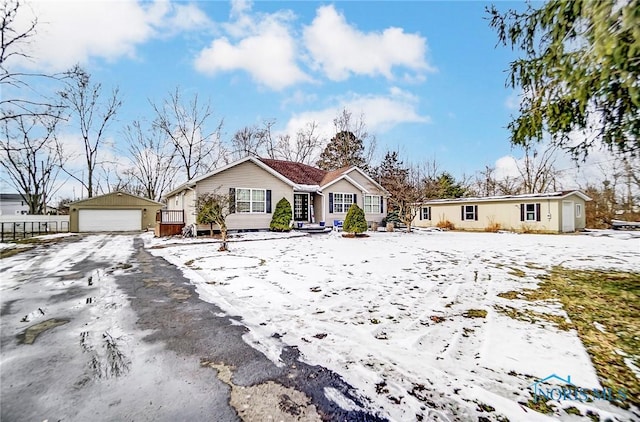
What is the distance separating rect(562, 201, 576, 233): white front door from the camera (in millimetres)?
20109

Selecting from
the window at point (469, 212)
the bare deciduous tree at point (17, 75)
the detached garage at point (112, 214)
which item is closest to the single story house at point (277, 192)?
the detached garage at point (112, 214)

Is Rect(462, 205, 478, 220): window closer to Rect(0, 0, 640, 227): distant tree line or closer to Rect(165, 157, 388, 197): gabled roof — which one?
Rect(0, 0, 640, 227): distant tree line

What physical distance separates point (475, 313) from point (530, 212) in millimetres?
21137

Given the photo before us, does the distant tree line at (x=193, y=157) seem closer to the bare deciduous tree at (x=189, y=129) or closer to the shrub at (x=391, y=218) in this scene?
the bare deciduous tree at (x=189, y=129)

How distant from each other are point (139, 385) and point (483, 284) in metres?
6.18

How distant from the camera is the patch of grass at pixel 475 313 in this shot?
167 inches

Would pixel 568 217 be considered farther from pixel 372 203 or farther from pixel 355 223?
pixel 355 223

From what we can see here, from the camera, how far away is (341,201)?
20.8 meters

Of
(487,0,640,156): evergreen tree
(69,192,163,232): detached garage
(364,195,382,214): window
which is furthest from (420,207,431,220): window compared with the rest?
(69,192,163,232): detached garage

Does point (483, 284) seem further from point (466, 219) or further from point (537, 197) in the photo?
point (466, 219)

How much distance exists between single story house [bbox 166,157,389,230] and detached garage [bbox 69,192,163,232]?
376cm

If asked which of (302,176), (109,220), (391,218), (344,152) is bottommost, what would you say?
(391,218)

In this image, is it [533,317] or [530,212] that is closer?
[533,317]

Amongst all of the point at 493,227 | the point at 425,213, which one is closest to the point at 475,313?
the point at 493,227
